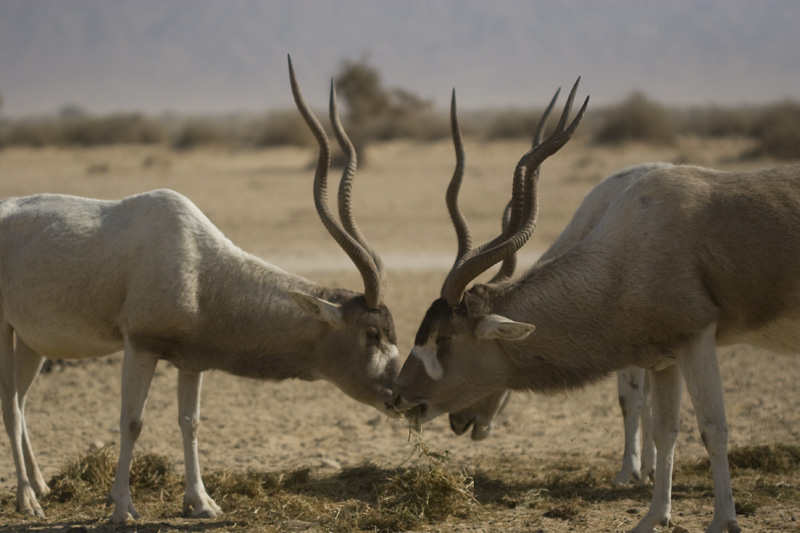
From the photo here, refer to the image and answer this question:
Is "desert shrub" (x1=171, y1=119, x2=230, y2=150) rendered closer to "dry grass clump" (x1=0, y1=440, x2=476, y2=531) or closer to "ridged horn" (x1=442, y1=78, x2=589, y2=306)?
"dry grass clump" (x1=0, y1=440, x2=476, y2=531)

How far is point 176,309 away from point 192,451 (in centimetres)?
111

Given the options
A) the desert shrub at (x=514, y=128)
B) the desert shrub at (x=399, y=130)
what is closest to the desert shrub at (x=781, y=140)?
the desert shrub at (x=514, y=128)

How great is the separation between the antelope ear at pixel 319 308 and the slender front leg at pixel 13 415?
7.77ft

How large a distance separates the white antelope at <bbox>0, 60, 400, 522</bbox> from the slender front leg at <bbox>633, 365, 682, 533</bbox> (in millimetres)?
1816

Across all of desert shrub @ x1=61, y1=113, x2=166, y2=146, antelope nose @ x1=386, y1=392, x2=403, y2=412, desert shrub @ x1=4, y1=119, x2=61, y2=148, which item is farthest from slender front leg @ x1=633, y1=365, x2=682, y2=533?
desert shrub @ x1=4, y1=119, x2=61, y2=148

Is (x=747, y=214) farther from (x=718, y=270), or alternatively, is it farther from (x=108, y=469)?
(x=108, y=469)

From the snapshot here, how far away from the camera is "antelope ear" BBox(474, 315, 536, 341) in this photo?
593cm

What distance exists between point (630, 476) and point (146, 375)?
3.76 metres

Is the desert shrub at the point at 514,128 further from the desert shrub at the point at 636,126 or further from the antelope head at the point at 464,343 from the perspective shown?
the antelope head at the point at 464,343

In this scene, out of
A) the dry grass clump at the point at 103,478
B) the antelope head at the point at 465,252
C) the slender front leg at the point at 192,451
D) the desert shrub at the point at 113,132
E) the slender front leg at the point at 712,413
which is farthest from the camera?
the desert shrub at the point at 113,132

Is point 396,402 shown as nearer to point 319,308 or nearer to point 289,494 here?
point 319,308

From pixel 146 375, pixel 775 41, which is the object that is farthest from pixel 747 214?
pixel 775 41

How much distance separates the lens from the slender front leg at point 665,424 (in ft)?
20.7

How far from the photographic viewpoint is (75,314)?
6.93 metres
